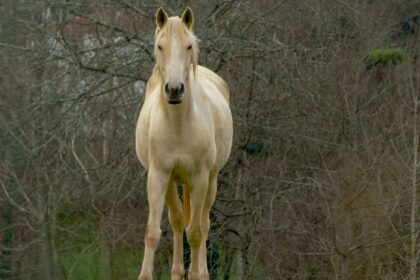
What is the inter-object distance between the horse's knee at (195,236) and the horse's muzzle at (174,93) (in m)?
1.51

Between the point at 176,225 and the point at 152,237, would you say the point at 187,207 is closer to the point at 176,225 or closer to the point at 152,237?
the point at 176,225

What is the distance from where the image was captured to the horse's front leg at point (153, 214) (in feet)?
25.8

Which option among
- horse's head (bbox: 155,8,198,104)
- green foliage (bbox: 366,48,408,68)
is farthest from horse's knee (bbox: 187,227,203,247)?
green foliage (bbox: 366,48,408,68)

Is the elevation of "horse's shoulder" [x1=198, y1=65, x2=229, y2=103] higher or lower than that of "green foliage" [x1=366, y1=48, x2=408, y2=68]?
lower

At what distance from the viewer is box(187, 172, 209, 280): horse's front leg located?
322 inches

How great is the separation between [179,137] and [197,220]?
844 millimetres

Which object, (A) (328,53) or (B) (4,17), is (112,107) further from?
(A) (328,53)

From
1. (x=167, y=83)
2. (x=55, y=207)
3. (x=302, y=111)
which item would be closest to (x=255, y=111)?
(x=302, y=111)

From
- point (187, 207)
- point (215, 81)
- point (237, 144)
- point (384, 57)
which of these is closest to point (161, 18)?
point (187, 207)

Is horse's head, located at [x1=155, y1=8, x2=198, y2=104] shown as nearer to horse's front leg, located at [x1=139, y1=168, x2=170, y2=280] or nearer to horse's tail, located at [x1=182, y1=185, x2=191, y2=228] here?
horse's front leg, located at [x1=139, y1=168, x2=170, y2=280]

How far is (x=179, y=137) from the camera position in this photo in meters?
7.89

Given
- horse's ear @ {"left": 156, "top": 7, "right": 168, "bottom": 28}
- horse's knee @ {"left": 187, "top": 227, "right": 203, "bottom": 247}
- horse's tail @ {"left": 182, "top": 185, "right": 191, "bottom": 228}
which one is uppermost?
horse's ear @ {"left": 156, "top": 7, "right": 168, "bottom": 28}

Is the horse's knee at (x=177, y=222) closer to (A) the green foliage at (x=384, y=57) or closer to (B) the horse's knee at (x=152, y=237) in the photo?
(B) the horse's knee at (x=152, y=237)

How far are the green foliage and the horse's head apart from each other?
1348 cm
